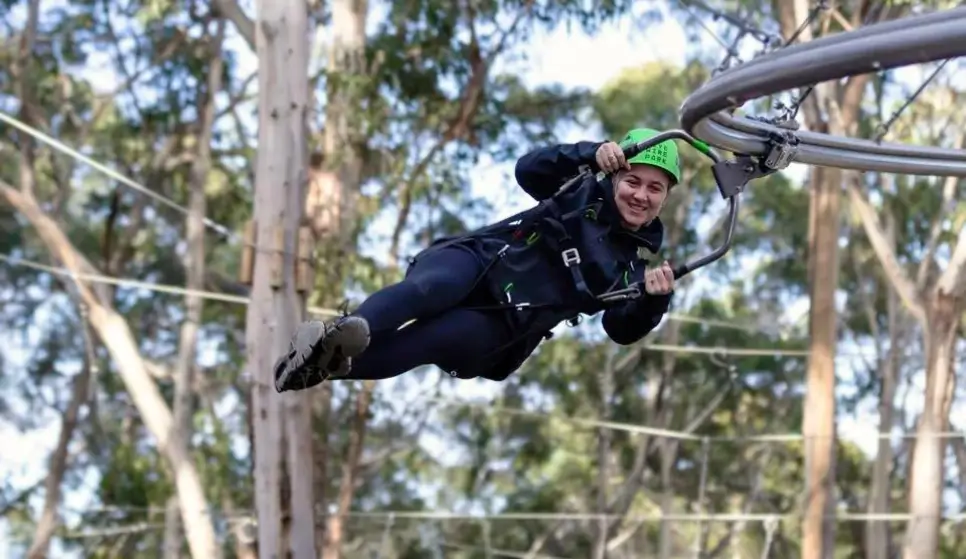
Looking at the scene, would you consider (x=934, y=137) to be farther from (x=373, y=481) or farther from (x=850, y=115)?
(x=373, y=481)

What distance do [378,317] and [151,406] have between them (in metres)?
7.44

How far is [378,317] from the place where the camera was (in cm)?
412

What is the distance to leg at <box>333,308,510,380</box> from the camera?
430cm

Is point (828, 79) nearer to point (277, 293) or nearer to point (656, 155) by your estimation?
point (656, 155)

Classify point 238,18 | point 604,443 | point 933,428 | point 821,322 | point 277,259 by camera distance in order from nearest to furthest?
point 277,259
point 238,18
point 933,428
point 821,322
point 604,443

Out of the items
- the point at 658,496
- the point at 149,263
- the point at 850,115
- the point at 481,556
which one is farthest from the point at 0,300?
the point at 850,115

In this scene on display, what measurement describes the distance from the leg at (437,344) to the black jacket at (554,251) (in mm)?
67

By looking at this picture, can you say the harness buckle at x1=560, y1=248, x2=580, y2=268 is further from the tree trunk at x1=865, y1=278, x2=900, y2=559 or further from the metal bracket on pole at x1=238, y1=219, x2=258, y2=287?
the tree trunk at x1=865, y1=278, x2=900, y2=559

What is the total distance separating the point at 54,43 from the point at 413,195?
172 inches

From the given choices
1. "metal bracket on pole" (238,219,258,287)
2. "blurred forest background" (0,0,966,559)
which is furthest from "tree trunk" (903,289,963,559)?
"metal bracket on pole" (238,219,258,287)

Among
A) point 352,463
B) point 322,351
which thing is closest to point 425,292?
point 322,351

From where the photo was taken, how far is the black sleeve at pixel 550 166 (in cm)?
426

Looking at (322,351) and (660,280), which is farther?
(660,280)

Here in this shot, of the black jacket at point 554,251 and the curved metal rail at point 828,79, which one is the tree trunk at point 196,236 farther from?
the curved metal rail at point 828,79
